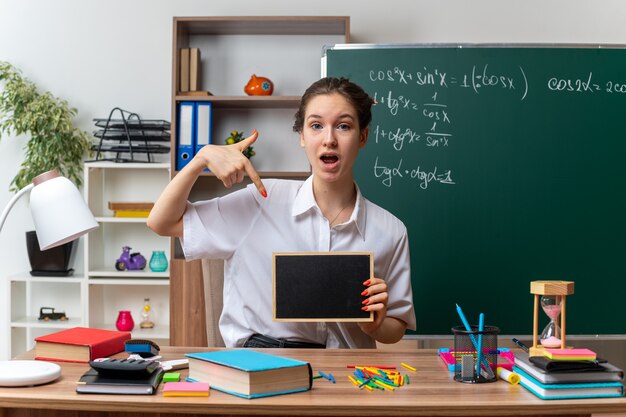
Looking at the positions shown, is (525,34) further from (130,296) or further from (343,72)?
(130,296)

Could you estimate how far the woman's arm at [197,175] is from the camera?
1.92 meters

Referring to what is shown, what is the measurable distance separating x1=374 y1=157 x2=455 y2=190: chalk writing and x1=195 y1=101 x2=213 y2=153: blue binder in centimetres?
114

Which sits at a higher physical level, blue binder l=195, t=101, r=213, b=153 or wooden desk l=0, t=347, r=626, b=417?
blue binder l=195, t=101, r=213, b=153

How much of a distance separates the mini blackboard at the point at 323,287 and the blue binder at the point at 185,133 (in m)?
2.09

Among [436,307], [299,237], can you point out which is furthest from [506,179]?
[299,237]

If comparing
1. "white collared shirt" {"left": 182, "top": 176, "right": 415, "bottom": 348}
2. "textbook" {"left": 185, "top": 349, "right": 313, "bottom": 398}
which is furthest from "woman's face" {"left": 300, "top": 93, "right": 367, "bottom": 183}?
"textbook" {"left": 185, "top": 349, "right": 313, "bottom": 398}

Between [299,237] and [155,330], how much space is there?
2.03 metres

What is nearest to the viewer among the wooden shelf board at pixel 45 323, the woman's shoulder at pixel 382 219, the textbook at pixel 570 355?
the textbook at pixel 570 355

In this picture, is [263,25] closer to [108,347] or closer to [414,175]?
[414,175]

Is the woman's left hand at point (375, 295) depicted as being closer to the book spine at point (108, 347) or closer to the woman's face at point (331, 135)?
the woman's face at point (331, 135)

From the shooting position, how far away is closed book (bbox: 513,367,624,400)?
1435 millimetres

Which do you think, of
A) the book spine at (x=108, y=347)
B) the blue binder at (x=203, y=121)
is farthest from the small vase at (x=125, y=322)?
the book spine at (x=108, y=347)

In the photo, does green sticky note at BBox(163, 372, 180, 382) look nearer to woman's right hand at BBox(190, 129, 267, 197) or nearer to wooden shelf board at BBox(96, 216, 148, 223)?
woman's right hand at BBox(190, 129, 267, 197)

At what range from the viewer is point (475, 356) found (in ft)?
5.15
